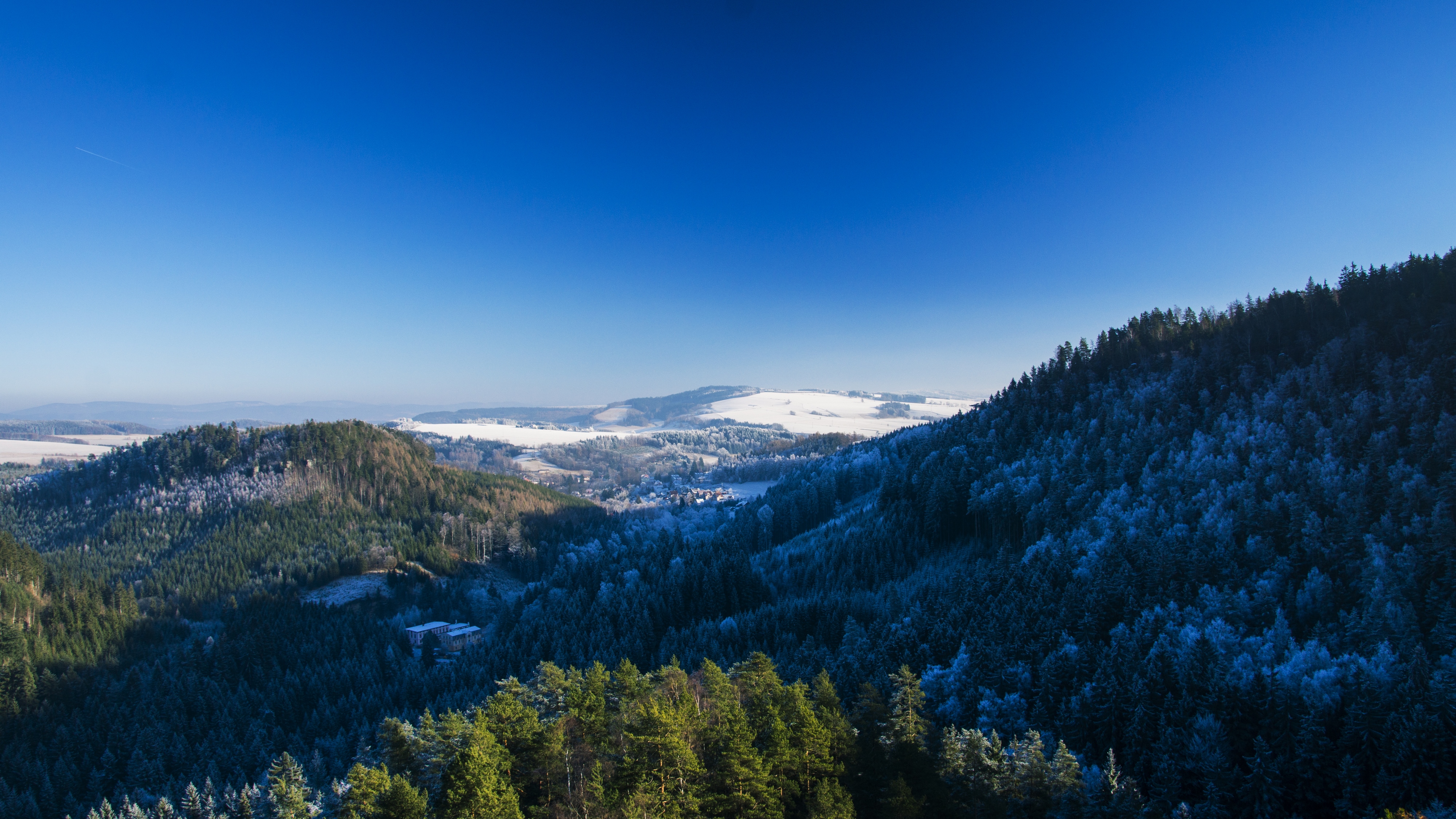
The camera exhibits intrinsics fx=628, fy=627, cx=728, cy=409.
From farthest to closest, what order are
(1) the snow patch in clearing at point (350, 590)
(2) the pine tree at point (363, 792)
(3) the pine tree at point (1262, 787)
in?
(1) the snow patch in clearing at point (350, 590), (3) the pine tree at point (1262, 787), (2) the pine tree at point (363, 792)

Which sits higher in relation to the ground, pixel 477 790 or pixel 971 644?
pixel 477 790

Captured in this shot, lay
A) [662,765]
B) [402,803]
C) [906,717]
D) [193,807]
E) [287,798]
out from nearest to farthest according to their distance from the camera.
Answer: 1. [402,803]
2. [662,765]
3. [906,717]
4. [287,798]
5. [193,807]

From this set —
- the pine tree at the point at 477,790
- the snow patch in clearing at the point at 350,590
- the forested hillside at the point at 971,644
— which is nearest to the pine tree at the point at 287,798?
the forested hillside at the point at 971,644

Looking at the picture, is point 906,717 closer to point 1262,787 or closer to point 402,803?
point 1262,787

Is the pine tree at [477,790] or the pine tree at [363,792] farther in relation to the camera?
the pine tree at [363,792]

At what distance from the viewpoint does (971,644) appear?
70000mm

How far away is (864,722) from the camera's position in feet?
139

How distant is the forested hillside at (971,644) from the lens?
37500 mm

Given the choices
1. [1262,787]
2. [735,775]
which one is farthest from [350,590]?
[1262,787]

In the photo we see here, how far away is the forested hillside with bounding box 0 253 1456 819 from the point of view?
123ft

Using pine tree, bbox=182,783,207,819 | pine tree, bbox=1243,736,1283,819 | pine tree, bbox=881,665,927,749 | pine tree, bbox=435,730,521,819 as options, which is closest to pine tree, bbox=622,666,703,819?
pine tree, bbox=435,730,521,819

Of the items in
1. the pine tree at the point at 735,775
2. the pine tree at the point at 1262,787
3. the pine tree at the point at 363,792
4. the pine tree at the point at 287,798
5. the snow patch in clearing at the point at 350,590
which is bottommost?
the snow patch in clearing at the point at 350,590

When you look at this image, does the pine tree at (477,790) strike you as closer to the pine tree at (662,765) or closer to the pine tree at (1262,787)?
the pine tree at (662,765)

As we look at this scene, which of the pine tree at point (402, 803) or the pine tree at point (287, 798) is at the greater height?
the pine tree at point (402, 803)
